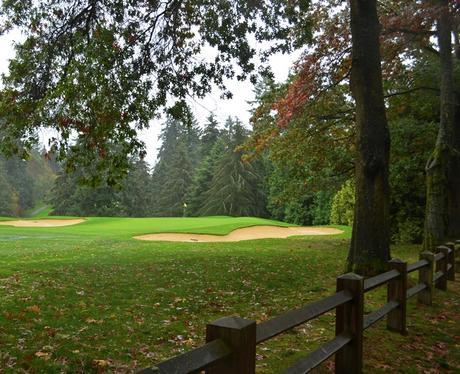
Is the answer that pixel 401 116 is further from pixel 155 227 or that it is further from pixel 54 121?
pixel 155 227

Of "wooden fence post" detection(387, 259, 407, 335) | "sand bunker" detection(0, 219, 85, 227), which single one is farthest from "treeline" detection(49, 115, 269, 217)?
"wooden fence post" detection(387, 259, 407, 335)

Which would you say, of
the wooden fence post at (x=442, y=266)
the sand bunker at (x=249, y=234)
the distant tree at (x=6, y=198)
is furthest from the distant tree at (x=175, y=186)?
the wooden fence post at (x=442, y=266)

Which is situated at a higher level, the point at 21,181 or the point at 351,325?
the point at 21,181

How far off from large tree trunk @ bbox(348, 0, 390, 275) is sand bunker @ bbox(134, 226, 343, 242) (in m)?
16.8

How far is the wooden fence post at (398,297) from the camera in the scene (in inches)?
268

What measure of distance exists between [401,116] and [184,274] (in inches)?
548

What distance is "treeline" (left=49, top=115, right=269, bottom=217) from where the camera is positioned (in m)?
58.1

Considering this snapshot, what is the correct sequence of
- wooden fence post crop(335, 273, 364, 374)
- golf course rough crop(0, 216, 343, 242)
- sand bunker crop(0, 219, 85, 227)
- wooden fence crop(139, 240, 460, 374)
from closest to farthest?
wooden fence crop(139, 240, 460, 374) → wooden fence post crop(335, 273, 364, 374) → golf course rough crop(0, 216, 343, 242) → sand bunker crop(0, 219, 85, 227)

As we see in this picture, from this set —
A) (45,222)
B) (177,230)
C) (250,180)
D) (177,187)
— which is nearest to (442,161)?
(177,230)

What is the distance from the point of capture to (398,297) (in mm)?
6805

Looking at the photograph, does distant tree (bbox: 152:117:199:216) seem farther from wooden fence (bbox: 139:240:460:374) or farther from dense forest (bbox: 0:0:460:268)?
wooden fence (bbox: 139:240:460:374)

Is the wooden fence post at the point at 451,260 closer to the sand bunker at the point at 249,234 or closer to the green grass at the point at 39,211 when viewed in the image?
the sand bunker at the point at 249,234

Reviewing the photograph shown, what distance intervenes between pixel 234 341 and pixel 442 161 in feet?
43.9

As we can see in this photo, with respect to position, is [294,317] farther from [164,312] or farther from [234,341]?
[164,312]
